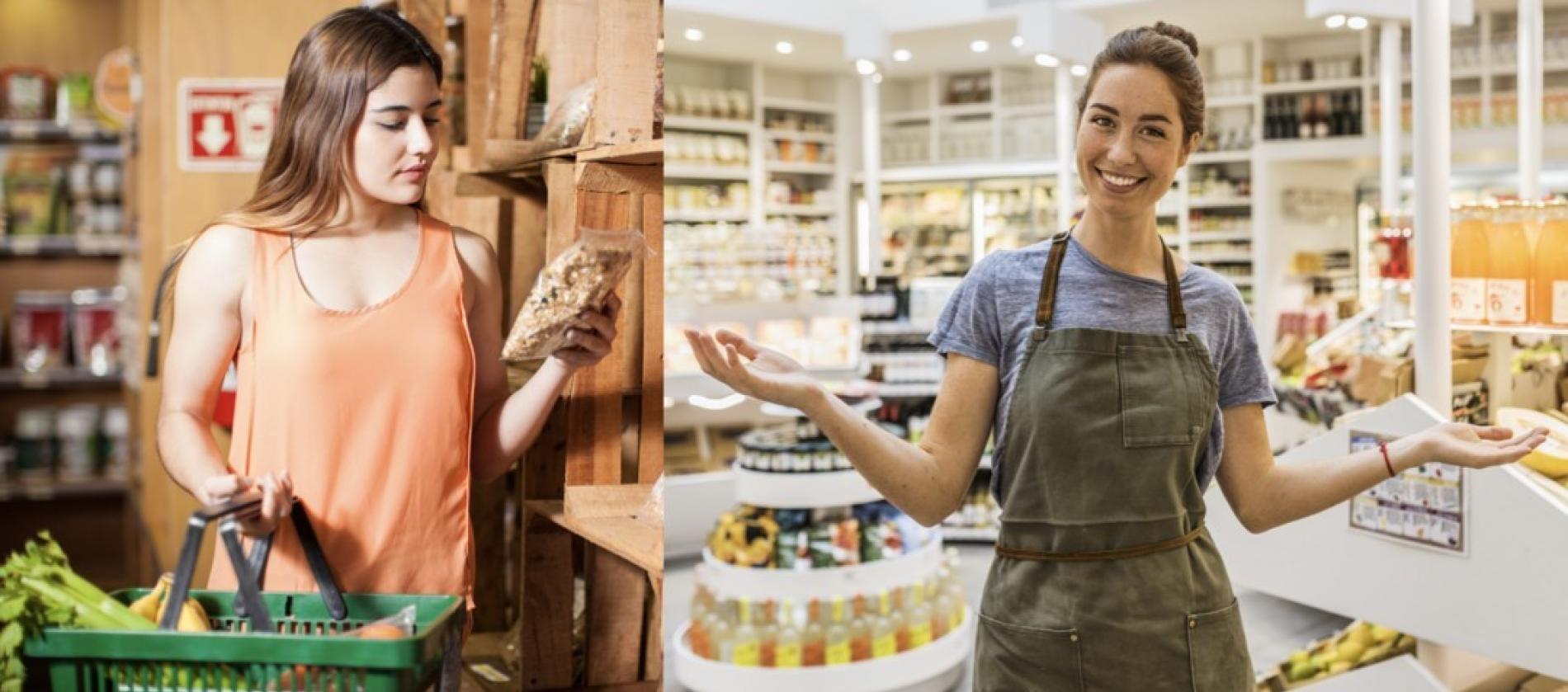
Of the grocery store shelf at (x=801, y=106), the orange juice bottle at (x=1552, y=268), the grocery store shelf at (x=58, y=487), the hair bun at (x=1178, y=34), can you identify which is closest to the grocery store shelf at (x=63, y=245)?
the grocery store shelf at (x=58, y=487)

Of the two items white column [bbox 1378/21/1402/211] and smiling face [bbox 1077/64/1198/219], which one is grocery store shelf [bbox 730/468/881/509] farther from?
smiling face [bbox 1077/64/1198/219]

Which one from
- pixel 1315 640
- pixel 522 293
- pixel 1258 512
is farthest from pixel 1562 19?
pixel 522 293

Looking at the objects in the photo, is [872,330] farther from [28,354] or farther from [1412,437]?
[28,354]

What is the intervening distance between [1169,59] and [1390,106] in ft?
3.49

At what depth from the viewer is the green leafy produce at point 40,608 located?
1307 millimetres

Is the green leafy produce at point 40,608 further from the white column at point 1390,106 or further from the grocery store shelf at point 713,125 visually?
the white column at point 1390,106

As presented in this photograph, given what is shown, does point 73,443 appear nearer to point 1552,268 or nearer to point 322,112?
point 322,112

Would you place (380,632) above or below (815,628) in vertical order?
above

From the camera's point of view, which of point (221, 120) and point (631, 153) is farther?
point (221, 120)

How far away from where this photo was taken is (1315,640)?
2.36 metres

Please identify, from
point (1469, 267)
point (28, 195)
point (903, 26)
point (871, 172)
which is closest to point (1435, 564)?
point (1469, 267)

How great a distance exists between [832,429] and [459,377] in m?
0.45

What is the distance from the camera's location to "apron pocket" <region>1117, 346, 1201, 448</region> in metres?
1.49

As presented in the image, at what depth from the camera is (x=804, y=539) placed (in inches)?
155
